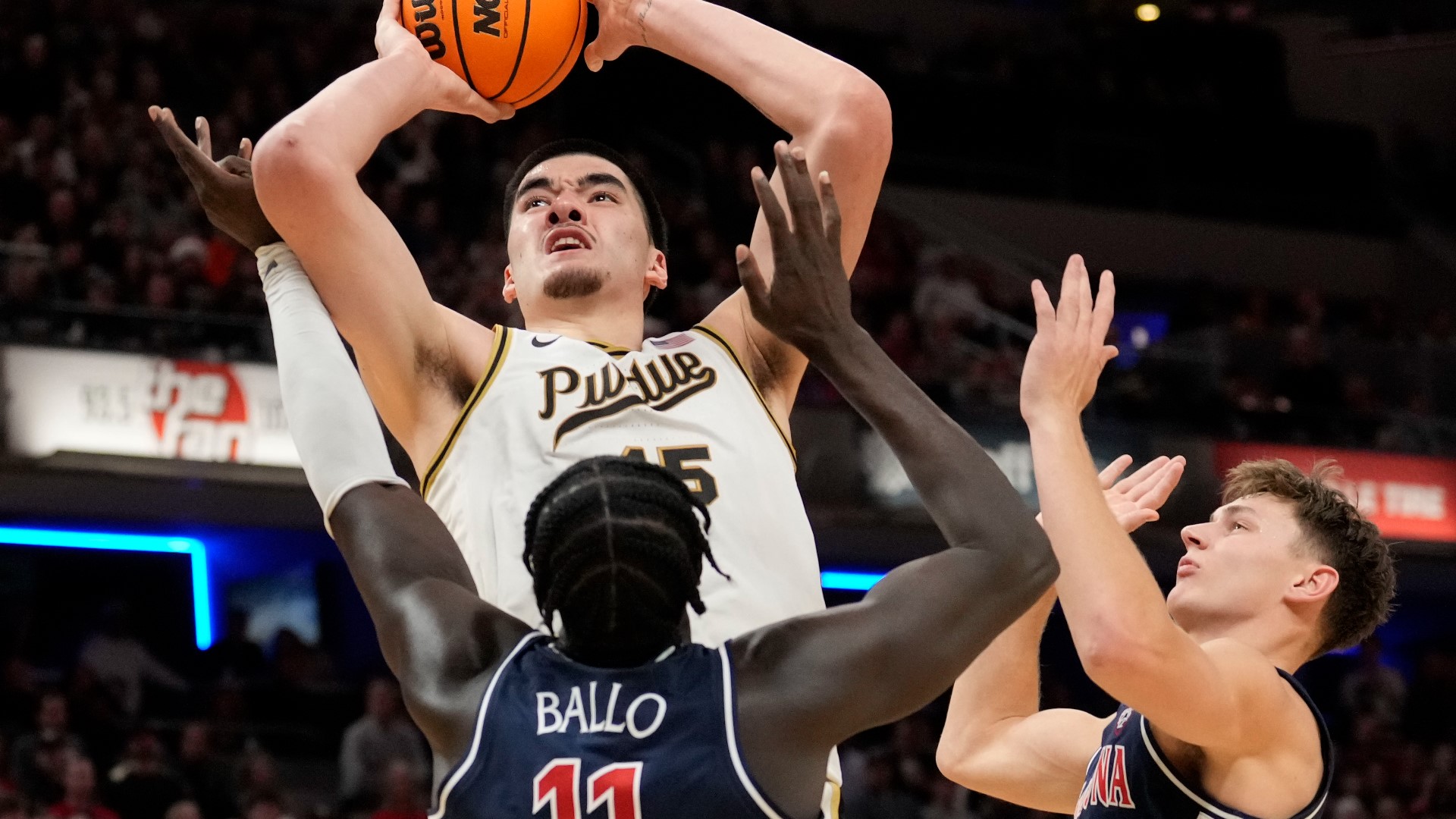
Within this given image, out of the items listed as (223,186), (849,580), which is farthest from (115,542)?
(223,186)

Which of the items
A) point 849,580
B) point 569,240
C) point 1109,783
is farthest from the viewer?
point 849,580

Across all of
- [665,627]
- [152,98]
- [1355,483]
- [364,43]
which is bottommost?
[665,627]

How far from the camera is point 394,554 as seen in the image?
2516 millimetres

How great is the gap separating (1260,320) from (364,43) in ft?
29.1

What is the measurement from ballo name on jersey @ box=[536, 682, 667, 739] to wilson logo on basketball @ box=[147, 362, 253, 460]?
9.48 meters

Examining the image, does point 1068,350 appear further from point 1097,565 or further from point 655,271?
point 655,271

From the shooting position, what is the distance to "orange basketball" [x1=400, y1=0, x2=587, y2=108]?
12.3 ft

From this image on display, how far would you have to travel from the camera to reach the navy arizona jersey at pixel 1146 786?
3.66 metres

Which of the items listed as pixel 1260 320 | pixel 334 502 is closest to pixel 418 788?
pixel 334 502

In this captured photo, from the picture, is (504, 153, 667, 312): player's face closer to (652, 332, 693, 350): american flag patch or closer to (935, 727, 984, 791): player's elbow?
(652, 332, 693, 350): american flag patch

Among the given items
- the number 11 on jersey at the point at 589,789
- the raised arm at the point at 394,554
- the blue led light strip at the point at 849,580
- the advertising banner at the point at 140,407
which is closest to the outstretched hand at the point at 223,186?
the raised arm at the point at 394,554

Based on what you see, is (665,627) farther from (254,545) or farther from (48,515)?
(254,545)

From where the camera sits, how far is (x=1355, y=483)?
14242mm

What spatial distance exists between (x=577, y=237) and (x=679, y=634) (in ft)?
4.43
